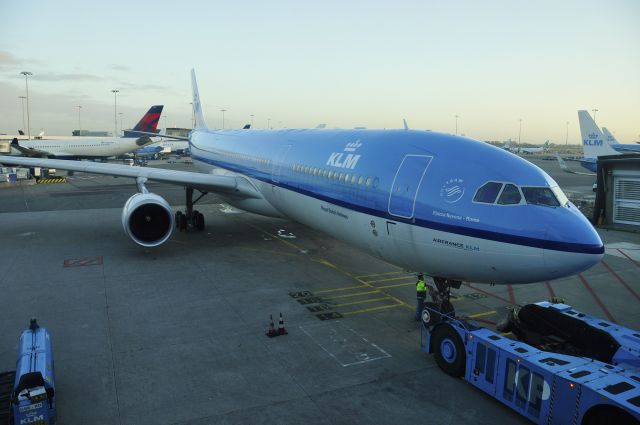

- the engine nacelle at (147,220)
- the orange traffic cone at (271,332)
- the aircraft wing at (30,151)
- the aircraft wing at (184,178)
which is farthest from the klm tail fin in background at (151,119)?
the orange traffic cone at (271,332)

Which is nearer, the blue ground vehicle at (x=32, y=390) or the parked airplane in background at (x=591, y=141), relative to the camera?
the blue ground vehicle at (x=32, y=390)

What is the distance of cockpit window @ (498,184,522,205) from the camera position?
8430 mm

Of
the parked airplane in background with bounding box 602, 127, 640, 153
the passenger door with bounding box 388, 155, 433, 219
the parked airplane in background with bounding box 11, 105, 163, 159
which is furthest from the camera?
the parked airplane in background with bounding box 11, 105, 163, 159

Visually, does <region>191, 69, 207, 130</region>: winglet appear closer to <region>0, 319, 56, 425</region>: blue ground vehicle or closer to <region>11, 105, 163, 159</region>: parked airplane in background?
<region>11, 105, 163, 159</region>: parked airplane in background

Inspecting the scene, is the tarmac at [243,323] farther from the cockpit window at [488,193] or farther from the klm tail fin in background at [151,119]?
the klm tail fin in background at [151,119]

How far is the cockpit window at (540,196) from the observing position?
8367mm

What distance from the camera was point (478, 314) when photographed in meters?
12.6

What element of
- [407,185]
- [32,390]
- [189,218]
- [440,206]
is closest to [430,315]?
[440,206]

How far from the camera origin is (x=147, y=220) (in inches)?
698

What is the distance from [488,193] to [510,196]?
1.29 ft

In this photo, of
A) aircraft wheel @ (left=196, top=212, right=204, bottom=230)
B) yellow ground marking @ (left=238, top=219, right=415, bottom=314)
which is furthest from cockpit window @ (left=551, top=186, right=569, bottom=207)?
aircraft wheel @ (left=196, top=212, right=204, bottom=230)

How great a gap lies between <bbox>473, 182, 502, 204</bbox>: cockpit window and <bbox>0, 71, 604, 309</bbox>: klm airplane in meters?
0.02

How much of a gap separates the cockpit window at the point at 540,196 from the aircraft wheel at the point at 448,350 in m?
3.03

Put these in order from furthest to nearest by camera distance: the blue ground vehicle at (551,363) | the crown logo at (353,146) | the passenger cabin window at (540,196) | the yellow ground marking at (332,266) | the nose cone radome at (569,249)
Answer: the yellow ground marking at (332,266) < the crown logo at (353,146) < the passenger cabin window at (540,196) < the nose cone radome at (569,249) < the blue ground vehicle at (551,363)
